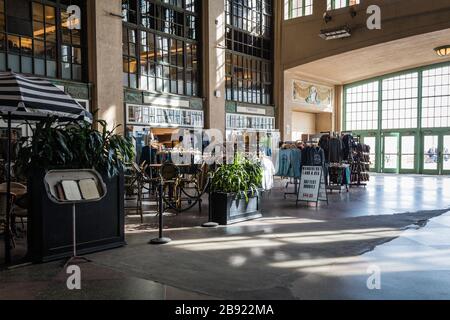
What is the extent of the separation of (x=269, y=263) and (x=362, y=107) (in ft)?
60.7

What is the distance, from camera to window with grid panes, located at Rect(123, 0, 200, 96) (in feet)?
41.7

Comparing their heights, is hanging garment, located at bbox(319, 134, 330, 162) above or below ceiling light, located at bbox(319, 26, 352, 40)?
below

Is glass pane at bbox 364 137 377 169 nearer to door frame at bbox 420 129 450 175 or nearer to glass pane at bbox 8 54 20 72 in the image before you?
door frame at bbox 420 129 450 175

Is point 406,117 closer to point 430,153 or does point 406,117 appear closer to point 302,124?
point 430,153

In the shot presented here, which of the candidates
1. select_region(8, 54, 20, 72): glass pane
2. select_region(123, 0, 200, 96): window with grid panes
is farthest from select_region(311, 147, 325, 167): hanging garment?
select_region(8, 54, 20, 72): glass pane

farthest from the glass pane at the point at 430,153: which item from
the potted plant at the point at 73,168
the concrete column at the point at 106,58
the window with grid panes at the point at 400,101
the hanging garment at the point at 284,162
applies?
the potted plant at the point at 73,168

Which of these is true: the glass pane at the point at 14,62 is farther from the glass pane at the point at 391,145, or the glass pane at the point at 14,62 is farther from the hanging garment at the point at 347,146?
the glass pane at the point at 391,145

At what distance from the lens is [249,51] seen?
16.9m

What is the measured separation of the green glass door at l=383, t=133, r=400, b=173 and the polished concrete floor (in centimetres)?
1364

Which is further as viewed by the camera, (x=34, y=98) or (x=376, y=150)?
(x=376, y=150)

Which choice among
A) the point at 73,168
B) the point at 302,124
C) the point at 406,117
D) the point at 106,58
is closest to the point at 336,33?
the point at 302,124

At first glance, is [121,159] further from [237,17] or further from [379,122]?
[379,122]

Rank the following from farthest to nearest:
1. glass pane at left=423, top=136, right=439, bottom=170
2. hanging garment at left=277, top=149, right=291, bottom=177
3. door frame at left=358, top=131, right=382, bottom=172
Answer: door frame at left=358, top=131, right=382, bottom=172, glass pane at left=423, top=136, right=439, bottom=170, hanging garment at left=277, top=149, right=291, bottom=177

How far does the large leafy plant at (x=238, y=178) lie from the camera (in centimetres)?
659
